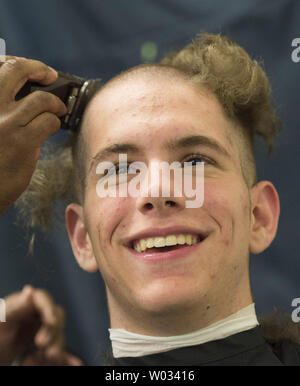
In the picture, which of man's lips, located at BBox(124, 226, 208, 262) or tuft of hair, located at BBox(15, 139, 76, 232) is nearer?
man's lips, located at BBox(124, 226, 208, 262)

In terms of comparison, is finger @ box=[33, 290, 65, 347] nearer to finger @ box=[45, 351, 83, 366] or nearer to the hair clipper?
finger @ box=[45, 351, 83, 366]

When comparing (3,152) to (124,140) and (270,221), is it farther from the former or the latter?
(270,221)

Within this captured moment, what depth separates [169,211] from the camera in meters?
1.33

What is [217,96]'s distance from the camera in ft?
5.04

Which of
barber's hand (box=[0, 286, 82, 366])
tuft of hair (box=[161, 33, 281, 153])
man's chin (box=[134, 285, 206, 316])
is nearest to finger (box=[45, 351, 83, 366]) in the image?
barber's hand (box=[0, 286, 82, 366])

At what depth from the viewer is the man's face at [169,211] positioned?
1.33m

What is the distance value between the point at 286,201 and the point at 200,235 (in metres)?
0.71

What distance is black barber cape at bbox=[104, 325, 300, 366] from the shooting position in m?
1.37

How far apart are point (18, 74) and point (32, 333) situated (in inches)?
36.8

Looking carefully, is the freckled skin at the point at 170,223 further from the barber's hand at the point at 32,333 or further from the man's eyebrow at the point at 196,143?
the barber's hand at the point at 32,333

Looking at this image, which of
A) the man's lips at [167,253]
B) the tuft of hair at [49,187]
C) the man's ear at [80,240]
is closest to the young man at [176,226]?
the man's lips at [167,253]

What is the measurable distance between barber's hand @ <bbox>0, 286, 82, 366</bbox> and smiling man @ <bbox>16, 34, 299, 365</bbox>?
435mm

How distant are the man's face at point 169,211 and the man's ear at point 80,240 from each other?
14cm
